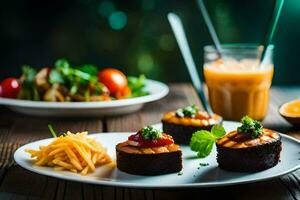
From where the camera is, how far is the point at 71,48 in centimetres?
441

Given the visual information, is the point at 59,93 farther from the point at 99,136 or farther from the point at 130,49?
the point at 130,49

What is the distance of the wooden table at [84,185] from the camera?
199 centimetres

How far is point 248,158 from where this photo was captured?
2098 mm

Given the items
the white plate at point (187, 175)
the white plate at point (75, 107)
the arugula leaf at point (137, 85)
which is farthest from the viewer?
the arugula leaf at point (137, 85)

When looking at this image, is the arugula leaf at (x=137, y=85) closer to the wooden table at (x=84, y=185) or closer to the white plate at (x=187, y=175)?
the wooden table at (x=84, y=185)

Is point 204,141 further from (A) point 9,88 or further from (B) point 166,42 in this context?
(B) point 166,42

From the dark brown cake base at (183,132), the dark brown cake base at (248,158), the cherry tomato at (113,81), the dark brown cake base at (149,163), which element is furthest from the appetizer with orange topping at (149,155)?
the cherry tomato at (113,81)

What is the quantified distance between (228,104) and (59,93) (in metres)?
0.79

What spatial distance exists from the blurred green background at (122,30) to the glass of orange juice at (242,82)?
1.26m

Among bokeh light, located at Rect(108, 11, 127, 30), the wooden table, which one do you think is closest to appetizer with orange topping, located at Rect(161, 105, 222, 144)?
the wooden table

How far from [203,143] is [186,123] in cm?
31

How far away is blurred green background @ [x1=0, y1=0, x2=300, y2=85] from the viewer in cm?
434

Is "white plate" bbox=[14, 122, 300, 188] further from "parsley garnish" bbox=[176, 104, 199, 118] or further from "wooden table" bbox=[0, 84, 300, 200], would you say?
"parsley garnish" bbox=[176, 104, 199, 118]

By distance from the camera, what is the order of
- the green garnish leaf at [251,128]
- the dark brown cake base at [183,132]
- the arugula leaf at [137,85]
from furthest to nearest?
the arugula leaf at [137,85], the dark brown cake base at [183,132], the green garnish leaf at [251,128]
